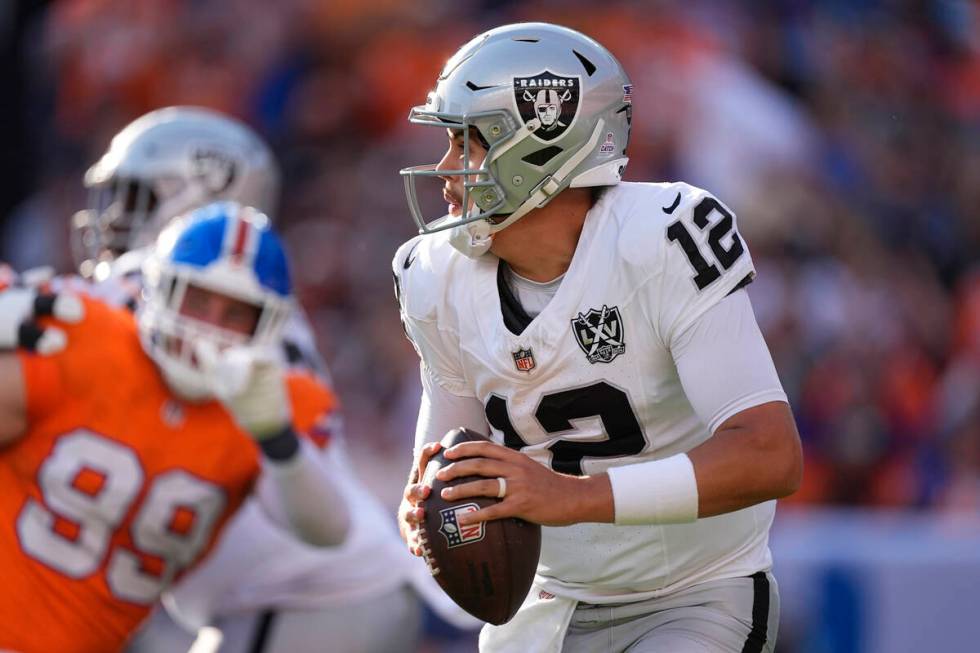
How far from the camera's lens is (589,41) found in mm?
2854

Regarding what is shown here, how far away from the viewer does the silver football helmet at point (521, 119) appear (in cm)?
275

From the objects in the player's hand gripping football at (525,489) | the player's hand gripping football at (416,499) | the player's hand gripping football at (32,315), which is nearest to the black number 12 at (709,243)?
the player's hand gripping football at (525,489)

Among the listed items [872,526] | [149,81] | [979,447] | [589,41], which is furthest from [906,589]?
[149,81]

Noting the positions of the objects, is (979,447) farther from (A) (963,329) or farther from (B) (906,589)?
(B) (906,589)

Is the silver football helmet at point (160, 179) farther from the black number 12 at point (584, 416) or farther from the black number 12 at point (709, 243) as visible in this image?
the black number 12 at point (709, 243)

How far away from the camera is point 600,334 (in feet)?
8.80

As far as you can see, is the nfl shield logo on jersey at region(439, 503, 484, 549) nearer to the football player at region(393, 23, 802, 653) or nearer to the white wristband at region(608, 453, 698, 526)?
the football player at region(393, 23, 802, 653)

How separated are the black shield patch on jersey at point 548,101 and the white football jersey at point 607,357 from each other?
0.17 m

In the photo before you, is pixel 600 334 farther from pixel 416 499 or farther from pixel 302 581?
pixel 302 581

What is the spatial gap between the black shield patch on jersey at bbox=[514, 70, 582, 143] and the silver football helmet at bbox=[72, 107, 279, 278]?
8.15 feet

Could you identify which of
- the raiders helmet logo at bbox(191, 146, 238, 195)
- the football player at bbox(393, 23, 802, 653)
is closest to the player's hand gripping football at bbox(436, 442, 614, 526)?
the football player at bbox(393, 23, 802, 653)

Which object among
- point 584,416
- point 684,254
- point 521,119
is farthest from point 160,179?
point 684,254

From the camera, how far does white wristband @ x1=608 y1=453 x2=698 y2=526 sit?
Answer: 2467 millimetres

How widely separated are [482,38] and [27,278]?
163 centimetres
